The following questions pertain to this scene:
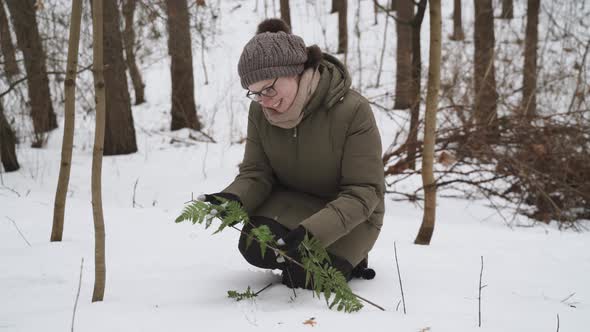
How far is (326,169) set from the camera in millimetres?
2145

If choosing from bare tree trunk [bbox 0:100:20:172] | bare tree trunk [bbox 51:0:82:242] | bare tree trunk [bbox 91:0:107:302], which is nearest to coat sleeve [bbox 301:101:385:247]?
bare tree trunk [bbox 91:0:107:302]

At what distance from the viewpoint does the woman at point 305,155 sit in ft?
6.36

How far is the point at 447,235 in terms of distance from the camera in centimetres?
359

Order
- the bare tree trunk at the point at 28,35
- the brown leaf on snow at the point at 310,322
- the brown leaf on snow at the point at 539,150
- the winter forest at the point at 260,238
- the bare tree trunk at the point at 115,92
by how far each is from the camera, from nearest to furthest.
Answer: the brown leaf on snow at the point at 310,322 < the winter forest at the point at 260,238 < the brown leaf on snow at the point at 539,150 < the bare tree trunk at the point at 28,35 < the bare tree trunk at the point at 115,92

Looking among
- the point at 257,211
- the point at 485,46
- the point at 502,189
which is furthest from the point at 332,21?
the point at 257,211

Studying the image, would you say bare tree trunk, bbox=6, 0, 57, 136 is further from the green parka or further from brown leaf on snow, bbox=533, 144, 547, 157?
brown leaf on snow, bbox=533, 144, 547, 157

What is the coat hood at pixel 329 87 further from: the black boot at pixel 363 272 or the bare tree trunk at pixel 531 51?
the bare tree trunk at pixel 531 51

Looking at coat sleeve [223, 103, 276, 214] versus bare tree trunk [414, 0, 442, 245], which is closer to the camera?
coat sleeve [223, 103, 276, 214]

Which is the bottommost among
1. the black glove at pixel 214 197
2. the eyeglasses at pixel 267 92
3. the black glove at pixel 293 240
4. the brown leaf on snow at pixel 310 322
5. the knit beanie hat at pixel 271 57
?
the brown leaf on snow at pixel 310 322

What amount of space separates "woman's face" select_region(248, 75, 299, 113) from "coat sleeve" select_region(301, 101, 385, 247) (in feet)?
0.98

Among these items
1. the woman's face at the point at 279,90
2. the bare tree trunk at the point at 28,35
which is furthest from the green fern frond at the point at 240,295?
the bare tree trunk at the point at 28,35

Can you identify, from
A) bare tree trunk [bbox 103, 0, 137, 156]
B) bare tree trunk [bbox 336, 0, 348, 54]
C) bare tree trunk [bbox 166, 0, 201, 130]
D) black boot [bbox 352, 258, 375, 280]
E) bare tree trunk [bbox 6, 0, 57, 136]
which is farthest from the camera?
bare tree trunk [bbox 336, 0, 348, 54]

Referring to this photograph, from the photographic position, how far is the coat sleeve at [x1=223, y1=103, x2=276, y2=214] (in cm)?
224

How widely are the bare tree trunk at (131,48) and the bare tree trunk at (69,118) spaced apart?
3.80 m
